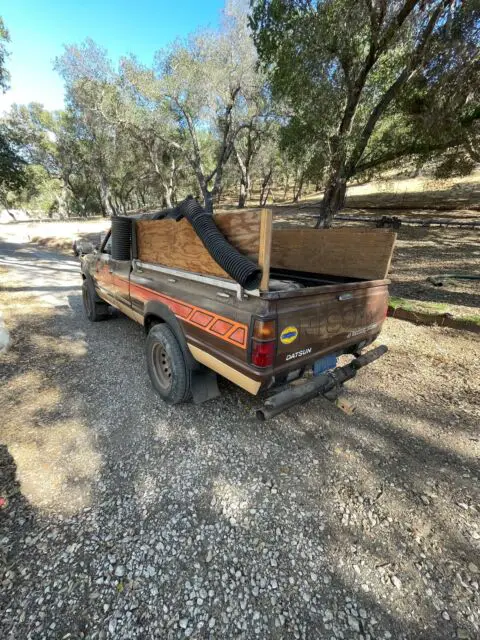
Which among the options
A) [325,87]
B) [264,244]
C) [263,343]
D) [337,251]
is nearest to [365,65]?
[325,87]

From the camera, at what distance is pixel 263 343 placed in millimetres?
1994

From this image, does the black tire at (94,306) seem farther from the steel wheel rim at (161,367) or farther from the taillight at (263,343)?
the taillight at (263,343)

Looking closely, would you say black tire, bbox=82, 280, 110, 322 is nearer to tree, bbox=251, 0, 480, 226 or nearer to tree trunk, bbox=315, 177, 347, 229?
tree, bbox=251, 0, 480, 226

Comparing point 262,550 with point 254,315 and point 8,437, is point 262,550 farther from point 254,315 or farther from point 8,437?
point 8,437

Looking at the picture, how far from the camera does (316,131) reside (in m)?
9.19

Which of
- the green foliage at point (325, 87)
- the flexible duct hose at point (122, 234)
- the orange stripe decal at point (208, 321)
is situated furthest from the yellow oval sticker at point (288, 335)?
the green foliage at point (325, 87)

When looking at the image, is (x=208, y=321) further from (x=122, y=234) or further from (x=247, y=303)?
(x=122, y=234)

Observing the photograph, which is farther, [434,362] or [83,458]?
[434,362]

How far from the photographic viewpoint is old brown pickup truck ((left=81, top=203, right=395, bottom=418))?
6.72 ft

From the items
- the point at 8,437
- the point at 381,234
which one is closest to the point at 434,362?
the point at 381,234

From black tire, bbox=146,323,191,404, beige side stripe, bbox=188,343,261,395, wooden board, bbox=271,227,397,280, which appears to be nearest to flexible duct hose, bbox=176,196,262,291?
beige side stripe, bbox=188,343,261,395

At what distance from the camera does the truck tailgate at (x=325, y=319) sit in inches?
83.8

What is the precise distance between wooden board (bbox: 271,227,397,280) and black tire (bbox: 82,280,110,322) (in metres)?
3.41

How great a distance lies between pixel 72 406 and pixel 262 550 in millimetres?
2473
